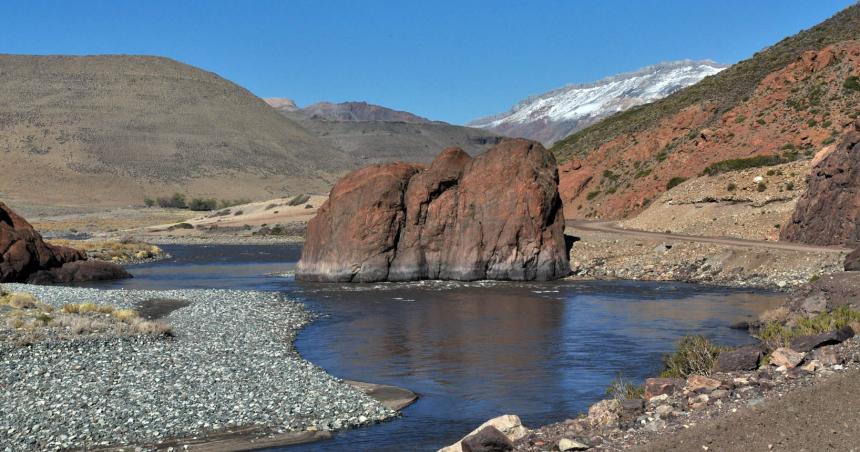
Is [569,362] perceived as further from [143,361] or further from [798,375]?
[143,361]

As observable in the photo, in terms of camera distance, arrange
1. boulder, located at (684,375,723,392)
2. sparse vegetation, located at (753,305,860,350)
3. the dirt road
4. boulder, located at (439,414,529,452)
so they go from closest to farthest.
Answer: boulder, located at (439,414,529,452) < boulder, located at (684,375,723,392) < sparse vegetation, located at (753,305,860,350) < the dirt road

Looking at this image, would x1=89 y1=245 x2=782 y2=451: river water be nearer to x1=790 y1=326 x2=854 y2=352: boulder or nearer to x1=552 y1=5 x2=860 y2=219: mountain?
x1=790 y1=326 x2=854 y2=352: boulder

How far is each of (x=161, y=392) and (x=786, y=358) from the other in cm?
1109

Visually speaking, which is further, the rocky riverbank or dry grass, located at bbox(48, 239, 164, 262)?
dry grass, located at bbox(48, 239, 164, 262)

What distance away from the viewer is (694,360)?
16.3 meters

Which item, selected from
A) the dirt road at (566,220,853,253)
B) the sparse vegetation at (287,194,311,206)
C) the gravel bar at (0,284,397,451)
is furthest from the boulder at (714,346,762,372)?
the sparse vegetation at (287,194,311,206)

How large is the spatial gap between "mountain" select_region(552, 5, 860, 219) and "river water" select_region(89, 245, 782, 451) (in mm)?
29198

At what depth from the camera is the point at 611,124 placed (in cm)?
9581

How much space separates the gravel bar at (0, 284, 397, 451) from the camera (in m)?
14.4

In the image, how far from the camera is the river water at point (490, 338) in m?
16.5

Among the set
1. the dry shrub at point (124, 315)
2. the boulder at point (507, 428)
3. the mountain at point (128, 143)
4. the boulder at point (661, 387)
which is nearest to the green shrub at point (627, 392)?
the boulder at point (661, 387)

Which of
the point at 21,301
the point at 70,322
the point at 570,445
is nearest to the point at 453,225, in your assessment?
the point at 21,301

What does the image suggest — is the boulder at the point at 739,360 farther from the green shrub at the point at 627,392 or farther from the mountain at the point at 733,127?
the mountain at the point at 733,127

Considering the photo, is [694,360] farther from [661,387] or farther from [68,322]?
[68,322]
